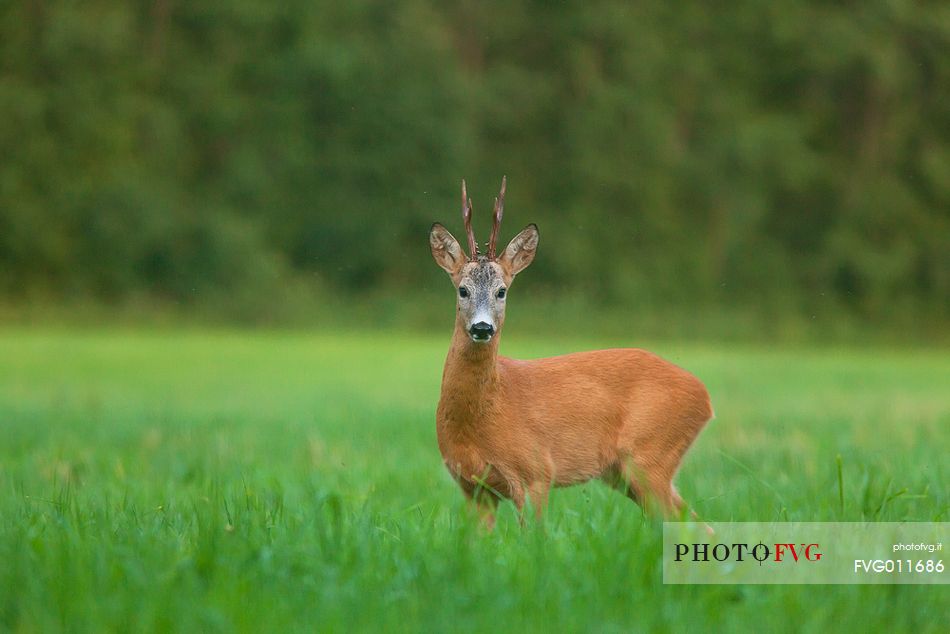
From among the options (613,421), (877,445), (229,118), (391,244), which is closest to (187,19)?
(229,118)

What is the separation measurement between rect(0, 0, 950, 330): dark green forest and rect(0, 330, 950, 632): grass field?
1202cm

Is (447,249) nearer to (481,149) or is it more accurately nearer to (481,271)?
(481,271)

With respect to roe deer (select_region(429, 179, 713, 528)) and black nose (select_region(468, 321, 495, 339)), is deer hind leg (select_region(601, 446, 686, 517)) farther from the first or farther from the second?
black nose (select_region(468, 321, 495, 339))

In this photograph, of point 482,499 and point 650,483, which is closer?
point 482,499

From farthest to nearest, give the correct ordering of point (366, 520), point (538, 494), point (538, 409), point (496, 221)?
point (538, 409) → point (538, 494) → point (496, 221) → point (366, 520)

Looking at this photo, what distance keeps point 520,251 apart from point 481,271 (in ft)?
1.01

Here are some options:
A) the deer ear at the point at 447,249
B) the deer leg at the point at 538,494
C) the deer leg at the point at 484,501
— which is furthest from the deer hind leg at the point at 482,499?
the deer ear at the point at 447,249

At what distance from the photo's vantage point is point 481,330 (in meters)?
4.09

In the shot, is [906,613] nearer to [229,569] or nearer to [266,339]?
[229,569]

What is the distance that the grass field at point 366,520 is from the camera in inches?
111

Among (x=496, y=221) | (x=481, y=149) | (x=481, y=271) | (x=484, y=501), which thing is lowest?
→ (x=484, y=501)

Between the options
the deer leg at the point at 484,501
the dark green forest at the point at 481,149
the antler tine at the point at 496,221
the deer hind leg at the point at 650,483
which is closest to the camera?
the antler tine at the point at 496,221

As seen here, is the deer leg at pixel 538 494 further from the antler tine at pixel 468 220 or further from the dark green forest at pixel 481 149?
the dark green forest at pixel 481 149

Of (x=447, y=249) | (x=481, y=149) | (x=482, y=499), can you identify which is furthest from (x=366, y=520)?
(x=481, y=149)
